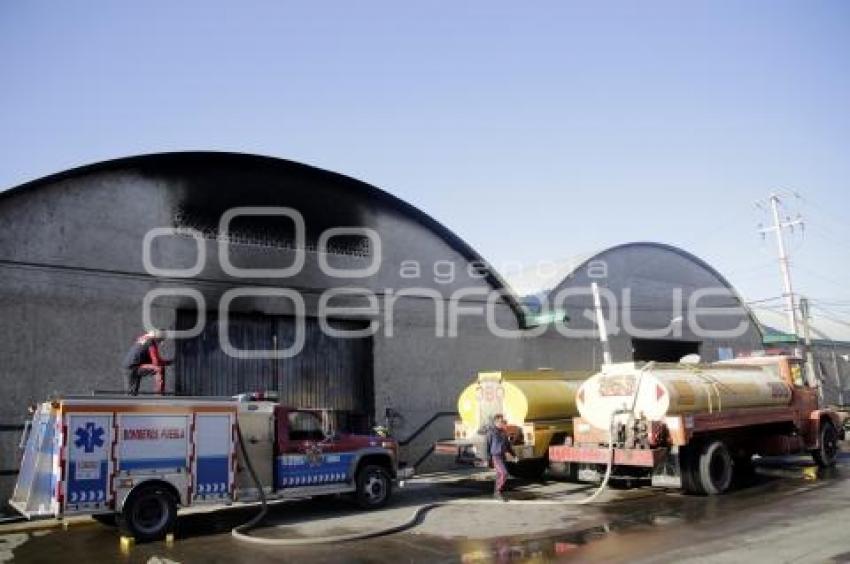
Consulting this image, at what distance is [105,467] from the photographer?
10.5m

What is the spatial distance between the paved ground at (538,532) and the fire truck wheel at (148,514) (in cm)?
31

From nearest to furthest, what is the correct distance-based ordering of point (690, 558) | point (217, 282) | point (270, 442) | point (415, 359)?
point (690, 558) → point (270, 442) → point (217, 282) → point (415, 359)

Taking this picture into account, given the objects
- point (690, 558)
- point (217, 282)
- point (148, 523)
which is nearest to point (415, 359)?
point (217, 282)

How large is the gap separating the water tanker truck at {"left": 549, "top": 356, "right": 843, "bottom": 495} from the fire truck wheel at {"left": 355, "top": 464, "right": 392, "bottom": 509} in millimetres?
3976

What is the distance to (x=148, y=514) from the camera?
10.9 metres

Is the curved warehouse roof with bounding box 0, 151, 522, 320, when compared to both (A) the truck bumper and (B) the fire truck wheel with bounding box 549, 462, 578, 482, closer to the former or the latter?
(B) the fire truck wheel with bounding box 549, 462, 578, 482

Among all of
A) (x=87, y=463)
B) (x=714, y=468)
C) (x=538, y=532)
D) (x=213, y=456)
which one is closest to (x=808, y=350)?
(x=714, y=468)

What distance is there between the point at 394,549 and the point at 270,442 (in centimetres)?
363

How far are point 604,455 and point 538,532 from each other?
3.84m

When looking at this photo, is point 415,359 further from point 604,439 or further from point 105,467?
point 105,467

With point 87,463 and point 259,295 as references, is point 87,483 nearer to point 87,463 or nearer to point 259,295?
point 87,463

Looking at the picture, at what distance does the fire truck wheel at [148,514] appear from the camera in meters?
10.6

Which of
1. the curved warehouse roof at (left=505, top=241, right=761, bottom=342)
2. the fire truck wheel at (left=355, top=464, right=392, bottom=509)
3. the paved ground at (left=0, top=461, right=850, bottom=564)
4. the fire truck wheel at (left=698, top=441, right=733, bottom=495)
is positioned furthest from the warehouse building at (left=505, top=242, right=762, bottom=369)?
the fire truck wheel at (left=355, top=464, right=392, bottom=509)

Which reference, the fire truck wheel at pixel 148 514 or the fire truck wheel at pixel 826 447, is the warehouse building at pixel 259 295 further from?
the fire truck wheel at pixel 826 447
